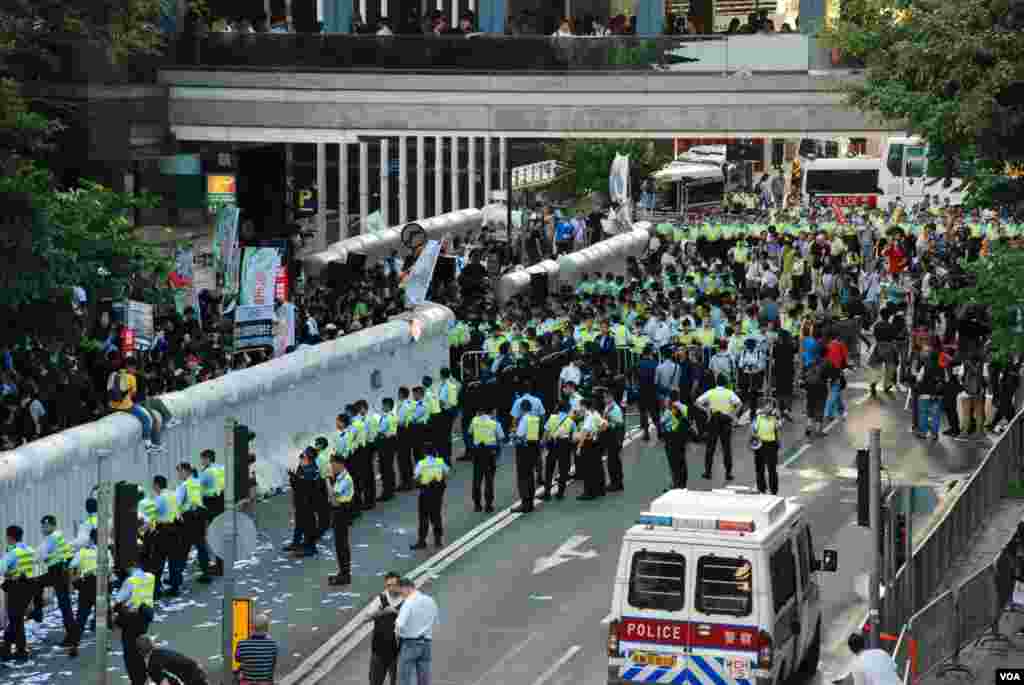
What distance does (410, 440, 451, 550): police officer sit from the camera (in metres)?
28.1

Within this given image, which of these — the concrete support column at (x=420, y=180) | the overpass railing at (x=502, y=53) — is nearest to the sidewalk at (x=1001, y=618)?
the overpass railing at (x=502, y=53)

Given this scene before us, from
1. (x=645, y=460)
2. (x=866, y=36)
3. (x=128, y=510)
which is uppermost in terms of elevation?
(x=866, y=36)

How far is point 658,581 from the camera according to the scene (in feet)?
68.8

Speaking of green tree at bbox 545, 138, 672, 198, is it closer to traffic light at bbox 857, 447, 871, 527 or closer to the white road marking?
the white road marking

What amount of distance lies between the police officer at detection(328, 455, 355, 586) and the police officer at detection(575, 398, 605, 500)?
4.75 m

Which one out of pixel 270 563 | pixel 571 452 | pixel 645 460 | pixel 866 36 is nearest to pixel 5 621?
pixel 270 563

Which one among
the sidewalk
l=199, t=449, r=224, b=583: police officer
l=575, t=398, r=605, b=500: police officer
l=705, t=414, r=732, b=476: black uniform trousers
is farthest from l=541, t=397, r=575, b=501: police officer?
the sidewalk

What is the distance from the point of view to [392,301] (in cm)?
4203

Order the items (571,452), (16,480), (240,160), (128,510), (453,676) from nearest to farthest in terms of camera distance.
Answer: (128,510) → (453,676) → (16,480) → (571,452) → (240,160)

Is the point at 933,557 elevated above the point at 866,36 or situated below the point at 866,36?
below

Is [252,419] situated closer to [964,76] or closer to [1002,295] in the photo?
[1002,295]

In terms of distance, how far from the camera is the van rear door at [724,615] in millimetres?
20750

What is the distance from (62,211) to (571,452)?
27.4ft

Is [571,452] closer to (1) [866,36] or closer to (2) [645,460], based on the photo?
(2) [645,460]
